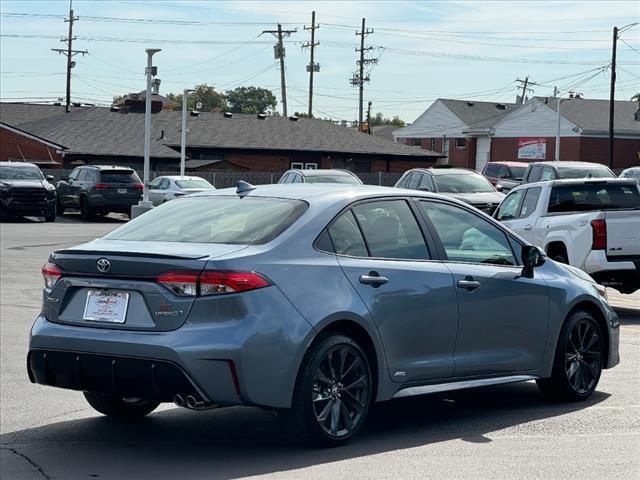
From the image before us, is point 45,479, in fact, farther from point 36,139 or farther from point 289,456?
point 36,139

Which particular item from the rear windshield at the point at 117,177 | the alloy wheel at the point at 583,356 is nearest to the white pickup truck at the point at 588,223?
the alloy wheel at the point at 583,356

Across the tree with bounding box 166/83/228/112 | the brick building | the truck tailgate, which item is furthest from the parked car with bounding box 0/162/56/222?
the tree with bounding box 166/83/228/112

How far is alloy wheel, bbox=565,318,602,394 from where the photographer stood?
8828 mm

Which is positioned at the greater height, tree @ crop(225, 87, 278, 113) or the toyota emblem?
tree @ crop(225, 87, 278, 113)

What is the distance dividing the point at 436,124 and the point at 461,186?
223ft

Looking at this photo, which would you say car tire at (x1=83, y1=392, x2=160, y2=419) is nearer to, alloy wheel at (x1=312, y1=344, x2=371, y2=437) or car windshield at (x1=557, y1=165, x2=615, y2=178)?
alloy wheel at (x1=312, y1=344, x2=371, y2=437)

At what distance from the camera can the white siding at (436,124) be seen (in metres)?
91.4

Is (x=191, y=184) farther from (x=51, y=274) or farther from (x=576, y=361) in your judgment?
(x=51, y=274)

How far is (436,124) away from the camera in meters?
94.8

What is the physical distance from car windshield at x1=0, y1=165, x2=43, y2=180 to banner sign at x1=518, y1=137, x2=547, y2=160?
4813 cm

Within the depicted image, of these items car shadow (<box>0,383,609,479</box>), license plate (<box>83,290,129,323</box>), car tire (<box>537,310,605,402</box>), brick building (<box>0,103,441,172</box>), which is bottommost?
car shadow (<box>0,383,609,479</box>)

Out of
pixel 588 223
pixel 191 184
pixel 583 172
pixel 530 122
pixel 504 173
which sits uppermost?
pixel 530 122

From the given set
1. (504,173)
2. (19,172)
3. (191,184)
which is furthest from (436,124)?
(19,172)

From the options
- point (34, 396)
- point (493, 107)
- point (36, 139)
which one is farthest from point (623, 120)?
point (34, 396)
